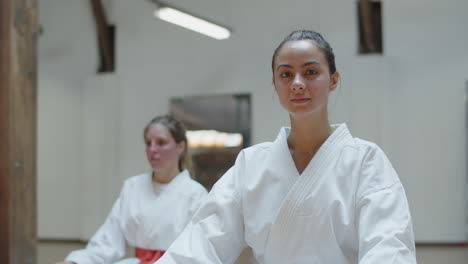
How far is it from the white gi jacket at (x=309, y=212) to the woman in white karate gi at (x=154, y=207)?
51.2 inches

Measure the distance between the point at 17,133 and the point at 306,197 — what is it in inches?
100

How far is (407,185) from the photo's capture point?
6.47 m

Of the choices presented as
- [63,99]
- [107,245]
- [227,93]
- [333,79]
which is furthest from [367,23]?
[333,79]

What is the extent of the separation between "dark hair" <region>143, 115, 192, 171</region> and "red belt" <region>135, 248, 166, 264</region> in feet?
2.01

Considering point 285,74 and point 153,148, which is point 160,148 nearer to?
point 153,148

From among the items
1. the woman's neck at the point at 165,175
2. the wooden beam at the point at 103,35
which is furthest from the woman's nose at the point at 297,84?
the wooden beam at the point at 103,35

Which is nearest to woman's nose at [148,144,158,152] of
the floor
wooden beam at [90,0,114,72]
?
the floor

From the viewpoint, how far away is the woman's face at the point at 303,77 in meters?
1.52

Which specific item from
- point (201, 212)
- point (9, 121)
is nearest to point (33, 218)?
point (9, 121)

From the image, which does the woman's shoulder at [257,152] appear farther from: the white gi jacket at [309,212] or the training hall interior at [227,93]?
the training hall interior at [227,93]

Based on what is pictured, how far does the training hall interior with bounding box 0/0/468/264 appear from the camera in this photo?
6426 mm

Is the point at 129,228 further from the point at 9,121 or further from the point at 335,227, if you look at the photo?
the point at 335,227

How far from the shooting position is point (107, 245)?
2936 millimetres

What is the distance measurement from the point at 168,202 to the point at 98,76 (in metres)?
5.32
